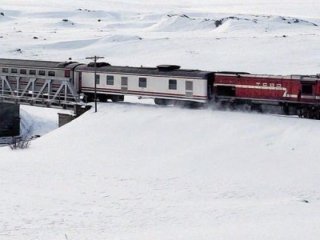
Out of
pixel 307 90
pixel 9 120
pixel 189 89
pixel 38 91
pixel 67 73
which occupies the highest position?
pixel 67 73

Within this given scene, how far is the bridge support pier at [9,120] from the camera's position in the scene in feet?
161

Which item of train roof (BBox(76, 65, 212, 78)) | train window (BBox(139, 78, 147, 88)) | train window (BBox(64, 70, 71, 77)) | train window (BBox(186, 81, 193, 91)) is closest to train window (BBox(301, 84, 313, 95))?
train roof (BBox(76, 65, 212, 78))

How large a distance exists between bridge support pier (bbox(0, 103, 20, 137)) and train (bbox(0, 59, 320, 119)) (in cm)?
323

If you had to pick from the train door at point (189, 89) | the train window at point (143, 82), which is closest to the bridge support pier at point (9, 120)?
the train window at point (143, 82)

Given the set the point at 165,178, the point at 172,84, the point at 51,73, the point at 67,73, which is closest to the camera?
the point at 165,178

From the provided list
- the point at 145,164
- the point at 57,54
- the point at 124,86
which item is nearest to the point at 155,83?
the point at 124,86

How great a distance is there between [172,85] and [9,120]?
57.2ft

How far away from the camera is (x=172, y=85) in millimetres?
38781

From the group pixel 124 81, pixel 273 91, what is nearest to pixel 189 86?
pixel 124 81

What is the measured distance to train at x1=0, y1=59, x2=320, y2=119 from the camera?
1377 inches

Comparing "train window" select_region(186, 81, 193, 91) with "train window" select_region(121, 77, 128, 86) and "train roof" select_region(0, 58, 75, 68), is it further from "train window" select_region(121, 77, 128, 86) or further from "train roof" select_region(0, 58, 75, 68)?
"train roof" select_region(0, 58, 75, 68)

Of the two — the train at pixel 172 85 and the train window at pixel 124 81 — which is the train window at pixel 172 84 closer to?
the train at pixel 172 85

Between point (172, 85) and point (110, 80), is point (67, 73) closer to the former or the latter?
point (110, 80)

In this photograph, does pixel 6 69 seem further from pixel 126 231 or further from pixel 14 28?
pixel 14 28
